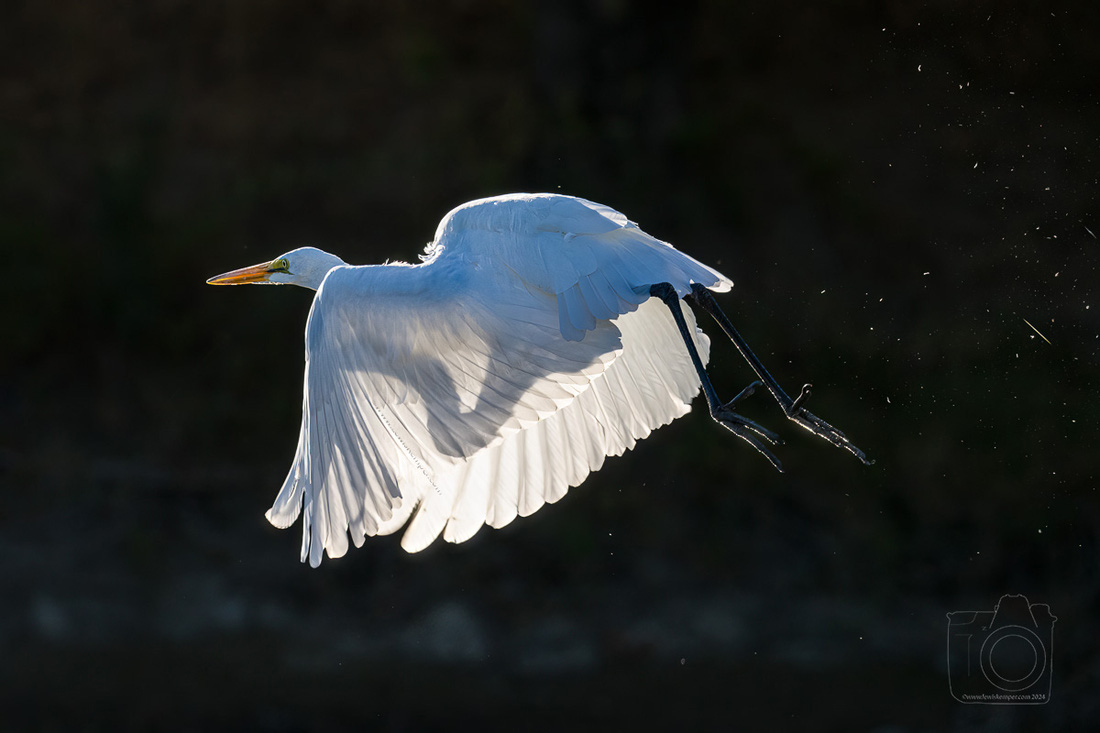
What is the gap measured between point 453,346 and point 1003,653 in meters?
3.15

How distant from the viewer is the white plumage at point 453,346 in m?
2.07

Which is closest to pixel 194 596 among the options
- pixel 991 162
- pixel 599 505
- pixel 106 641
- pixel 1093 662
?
pixel 106 641

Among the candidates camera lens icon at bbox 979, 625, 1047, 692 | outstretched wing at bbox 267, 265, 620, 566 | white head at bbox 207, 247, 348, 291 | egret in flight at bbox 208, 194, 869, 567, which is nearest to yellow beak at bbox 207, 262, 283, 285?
white head at bbox 207, 247, 348, 291

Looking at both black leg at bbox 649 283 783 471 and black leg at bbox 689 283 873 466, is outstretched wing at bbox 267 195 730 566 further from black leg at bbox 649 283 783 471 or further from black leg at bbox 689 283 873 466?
black leg at bbox 689 283 873 466

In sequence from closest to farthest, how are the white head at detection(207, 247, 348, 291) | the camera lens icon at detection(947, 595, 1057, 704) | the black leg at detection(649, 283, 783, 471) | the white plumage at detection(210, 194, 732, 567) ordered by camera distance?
Answer: the white plumage at detection(210, 194, 732, 567), the black leg at detection(649, 283, 783, 471), the white head at detection(207, 247, 348, 291), the camera lens icon at detection(947, 595, 1057, 704)

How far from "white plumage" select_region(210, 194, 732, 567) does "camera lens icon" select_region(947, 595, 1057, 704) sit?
2.64m

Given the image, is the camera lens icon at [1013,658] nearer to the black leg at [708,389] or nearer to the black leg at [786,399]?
the black leg at [786,399]

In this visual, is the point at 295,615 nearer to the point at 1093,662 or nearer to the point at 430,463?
the point at 430,463

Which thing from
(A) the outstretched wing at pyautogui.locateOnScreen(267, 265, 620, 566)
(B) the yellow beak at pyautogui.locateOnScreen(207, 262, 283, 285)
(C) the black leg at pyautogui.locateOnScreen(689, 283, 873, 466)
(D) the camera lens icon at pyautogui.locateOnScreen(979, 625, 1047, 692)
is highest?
(A) the outstretched wing at pyautogui.locateOnScreen(267, 265, 620, 566)

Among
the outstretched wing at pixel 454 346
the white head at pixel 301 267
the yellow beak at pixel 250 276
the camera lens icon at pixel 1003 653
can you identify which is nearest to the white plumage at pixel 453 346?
the outstretched wing at pixel 454 346

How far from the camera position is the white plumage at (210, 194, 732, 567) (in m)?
2.07

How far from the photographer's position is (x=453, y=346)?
2.15 m

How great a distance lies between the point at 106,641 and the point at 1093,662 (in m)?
3.76

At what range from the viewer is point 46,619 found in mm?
4473
